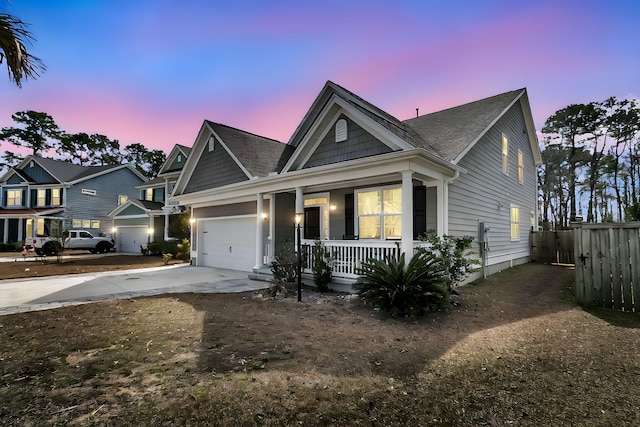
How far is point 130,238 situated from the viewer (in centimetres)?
2355

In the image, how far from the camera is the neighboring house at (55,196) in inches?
968

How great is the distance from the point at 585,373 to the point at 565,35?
1077 centimetres

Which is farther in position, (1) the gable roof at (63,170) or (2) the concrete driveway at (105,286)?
(1) the gable roof at (63,170)

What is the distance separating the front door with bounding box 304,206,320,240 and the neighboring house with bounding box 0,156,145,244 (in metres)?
23.5

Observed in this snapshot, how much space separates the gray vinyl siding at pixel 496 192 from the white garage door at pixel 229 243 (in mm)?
7158

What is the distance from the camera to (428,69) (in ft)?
39.8

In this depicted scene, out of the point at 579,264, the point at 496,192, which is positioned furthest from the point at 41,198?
the point at 579,264

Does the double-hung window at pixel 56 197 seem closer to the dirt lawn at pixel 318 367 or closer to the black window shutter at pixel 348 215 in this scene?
the dirt lawn at pixel 318 367

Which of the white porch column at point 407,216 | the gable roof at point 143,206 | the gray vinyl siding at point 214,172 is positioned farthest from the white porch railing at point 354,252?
the gable roof at point 143,206

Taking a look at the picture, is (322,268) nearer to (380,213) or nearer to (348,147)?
(380,213)

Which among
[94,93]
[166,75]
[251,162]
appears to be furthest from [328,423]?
[94,93]

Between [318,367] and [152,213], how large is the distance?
21.3m

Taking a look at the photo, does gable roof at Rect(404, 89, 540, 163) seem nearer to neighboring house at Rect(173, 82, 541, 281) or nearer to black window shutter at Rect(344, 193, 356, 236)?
neighboring house at Rect(173, 82, 541, 281)

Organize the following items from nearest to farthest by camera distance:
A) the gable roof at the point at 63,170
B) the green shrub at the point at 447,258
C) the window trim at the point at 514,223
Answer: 1. the green shrub at the point at 447,258
2. the window trim at the point at 514,223
3. the gable roof at the point at 63,170
